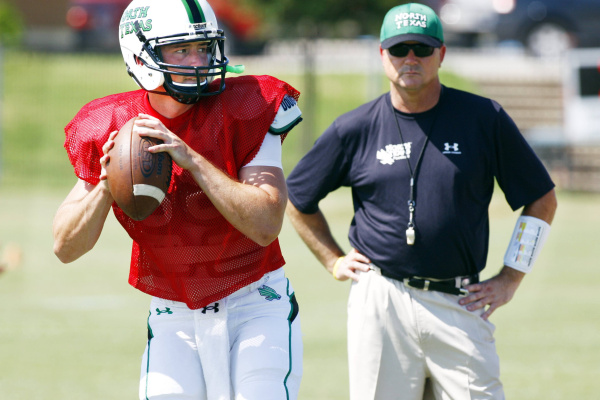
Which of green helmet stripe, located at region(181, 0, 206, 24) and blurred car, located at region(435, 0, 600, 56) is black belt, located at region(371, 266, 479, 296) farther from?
blurred car, located at region(435, 0, 600, 56)

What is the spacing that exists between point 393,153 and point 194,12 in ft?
4.24

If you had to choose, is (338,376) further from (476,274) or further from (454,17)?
(454,17)

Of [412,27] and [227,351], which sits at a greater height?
[412,27]

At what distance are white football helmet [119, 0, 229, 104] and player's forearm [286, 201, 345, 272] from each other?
4.65 feet

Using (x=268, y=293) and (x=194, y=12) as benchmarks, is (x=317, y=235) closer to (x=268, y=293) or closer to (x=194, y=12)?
(x=268, y=293)

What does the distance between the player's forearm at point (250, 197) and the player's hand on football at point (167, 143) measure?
0.05 m

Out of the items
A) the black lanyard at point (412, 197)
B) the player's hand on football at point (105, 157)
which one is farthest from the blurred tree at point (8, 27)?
the player's hand on football at point (105, 157)

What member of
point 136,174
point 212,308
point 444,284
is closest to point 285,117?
point 136,174

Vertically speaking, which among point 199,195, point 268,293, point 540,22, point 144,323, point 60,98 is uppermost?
point 199,195

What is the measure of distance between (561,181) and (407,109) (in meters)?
13.7

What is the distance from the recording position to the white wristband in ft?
14.8

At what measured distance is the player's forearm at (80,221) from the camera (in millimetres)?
3523

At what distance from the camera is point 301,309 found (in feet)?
30.2

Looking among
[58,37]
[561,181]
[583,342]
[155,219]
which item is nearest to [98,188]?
[155,219]
